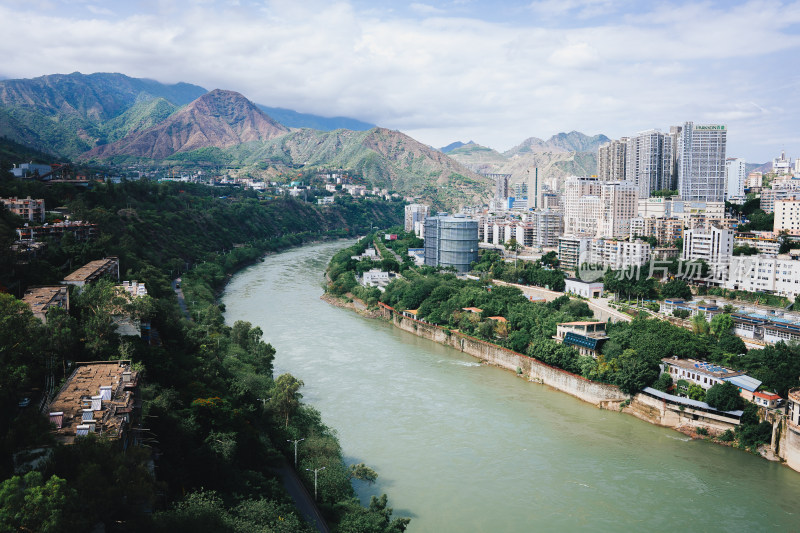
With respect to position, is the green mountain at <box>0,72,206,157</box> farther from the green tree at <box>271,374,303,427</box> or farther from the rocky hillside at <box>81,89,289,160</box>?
the green tree at <box>271,374,303,427</box>

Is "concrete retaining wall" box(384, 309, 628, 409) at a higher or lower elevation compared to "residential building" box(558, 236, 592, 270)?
lower

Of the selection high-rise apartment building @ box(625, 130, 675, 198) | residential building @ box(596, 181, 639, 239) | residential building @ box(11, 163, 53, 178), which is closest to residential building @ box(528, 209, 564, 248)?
residential building @ box(596, 181, 639, 239)

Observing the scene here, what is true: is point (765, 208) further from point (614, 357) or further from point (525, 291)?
point (614, 357)

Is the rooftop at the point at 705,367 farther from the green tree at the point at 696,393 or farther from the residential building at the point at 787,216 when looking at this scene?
the residential building at the point at 787,216

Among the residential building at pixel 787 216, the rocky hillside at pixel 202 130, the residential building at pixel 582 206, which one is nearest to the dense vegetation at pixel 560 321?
the residential building at pixel 787 216

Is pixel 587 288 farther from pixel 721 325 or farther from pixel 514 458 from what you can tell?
pixel 514 458

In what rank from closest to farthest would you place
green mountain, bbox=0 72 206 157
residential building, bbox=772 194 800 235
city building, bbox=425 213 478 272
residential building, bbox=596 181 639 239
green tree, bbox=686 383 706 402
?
green tree, bbox=686 383 706 402
residential building, bbox=772 194 800 235
city building, bbox=425 213 478 272
residential building, bbox=596 181 639 239
green mountain, bbox=0 72 206 157
